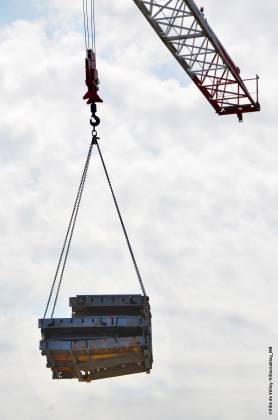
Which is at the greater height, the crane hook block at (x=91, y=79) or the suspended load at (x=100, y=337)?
the crane hook block at (x=91, y=79)

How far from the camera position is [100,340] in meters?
31.7

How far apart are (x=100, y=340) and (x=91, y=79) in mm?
11616

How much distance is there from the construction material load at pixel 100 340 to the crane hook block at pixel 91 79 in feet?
28.2

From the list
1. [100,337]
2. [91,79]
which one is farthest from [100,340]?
[91,79]

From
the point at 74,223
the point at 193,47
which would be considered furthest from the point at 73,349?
the point at 193,47

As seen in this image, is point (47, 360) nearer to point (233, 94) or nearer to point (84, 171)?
→ point (84, 171)

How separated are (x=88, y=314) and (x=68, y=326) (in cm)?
186

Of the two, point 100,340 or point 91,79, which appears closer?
point 100,340

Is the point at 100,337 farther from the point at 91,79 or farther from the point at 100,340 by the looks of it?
the point at 91,79

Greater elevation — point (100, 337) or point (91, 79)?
point (91, 79)

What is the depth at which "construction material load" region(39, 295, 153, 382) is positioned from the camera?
31.9 meters

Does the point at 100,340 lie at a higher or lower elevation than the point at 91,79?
lower

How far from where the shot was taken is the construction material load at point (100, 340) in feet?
105

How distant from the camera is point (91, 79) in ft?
125
